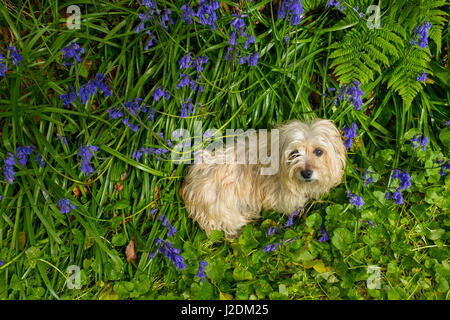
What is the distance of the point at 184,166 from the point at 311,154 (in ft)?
3.81

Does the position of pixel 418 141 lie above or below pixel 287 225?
above

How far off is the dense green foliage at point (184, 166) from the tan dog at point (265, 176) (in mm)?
178

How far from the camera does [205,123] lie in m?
3.42

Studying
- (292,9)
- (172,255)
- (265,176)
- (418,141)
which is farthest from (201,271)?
(418,141)

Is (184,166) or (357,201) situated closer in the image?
(357,201)

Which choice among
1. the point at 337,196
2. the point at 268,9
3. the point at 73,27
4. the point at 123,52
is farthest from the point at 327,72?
the point at 73,27

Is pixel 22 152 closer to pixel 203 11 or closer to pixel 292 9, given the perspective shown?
pixel 203 11

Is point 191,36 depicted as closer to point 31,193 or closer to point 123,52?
point 123,52

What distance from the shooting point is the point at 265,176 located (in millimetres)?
3230

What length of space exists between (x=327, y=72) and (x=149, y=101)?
1677 mm

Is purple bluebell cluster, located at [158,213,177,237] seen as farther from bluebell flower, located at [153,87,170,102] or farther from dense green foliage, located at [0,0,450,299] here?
bluebell flower, located at [153,87,170,102]

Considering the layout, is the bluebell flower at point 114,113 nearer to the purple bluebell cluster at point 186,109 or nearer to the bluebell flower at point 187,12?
the purple bluebell cluster at point 186,109

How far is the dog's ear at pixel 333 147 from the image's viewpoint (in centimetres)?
296

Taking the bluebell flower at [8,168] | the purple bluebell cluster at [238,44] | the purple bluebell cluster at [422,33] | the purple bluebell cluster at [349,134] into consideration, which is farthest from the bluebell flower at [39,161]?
the purple bluebell cluster at [422,33]
